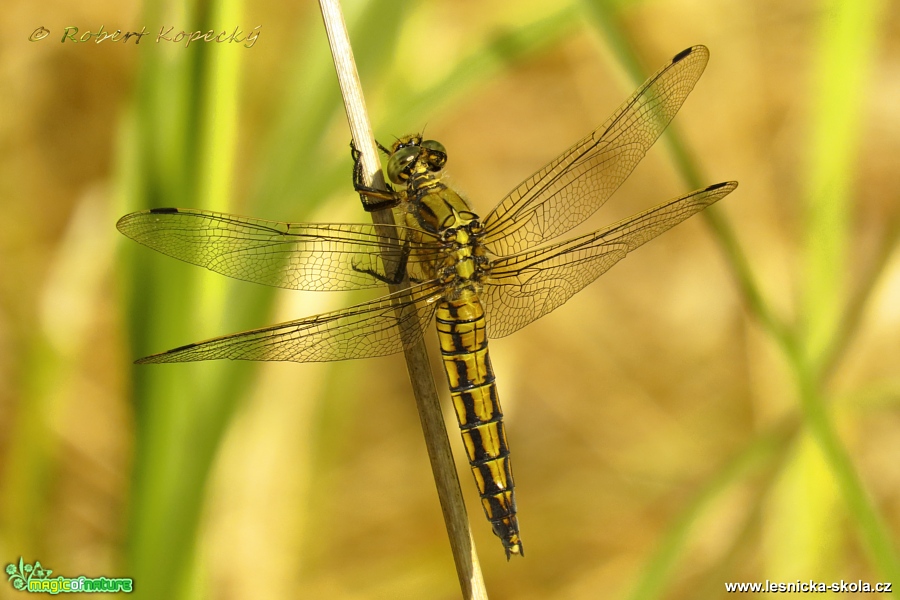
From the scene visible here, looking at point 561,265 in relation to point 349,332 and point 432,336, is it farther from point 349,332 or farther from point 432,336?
point 432,336

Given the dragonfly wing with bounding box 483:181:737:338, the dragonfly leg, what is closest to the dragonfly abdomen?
the dragonfly wing with bounding box 483:181:737:338

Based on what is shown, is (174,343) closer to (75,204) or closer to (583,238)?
(583,238)

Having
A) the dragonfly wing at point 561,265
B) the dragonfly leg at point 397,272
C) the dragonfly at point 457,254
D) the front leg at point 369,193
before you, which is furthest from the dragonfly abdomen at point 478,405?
the front leg at point 369,193

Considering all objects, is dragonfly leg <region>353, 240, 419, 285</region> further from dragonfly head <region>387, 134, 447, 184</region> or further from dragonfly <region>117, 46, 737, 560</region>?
dragonfly head <region>387, 134, 447, 184</region>

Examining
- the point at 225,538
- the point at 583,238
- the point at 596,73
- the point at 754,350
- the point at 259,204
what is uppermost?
Answer: the point at 596,73

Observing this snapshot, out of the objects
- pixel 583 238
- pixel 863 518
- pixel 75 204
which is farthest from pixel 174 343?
pixel 75 204

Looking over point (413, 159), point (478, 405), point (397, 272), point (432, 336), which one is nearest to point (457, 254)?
point (397, 272)
